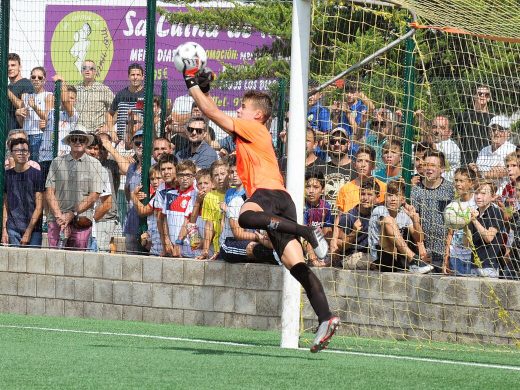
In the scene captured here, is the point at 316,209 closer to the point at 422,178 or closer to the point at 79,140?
the point at 422,178

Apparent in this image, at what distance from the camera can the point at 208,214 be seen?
14211 millimetres

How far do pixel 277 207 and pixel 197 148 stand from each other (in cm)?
478

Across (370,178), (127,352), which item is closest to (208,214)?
(370,178)

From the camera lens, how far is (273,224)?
9.74m

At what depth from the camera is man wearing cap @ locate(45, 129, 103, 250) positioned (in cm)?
1515

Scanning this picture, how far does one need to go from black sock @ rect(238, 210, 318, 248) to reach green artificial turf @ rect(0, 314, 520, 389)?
98cm

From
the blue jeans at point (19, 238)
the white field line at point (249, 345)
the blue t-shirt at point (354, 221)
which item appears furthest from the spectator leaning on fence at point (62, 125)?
the blue t-shirt at point (354, 221)

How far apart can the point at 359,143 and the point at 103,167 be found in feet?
12.7

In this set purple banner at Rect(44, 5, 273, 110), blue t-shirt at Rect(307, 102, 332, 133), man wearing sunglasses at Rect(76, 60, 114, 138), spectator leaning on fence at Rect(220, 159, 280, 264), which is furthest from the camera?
purple banner at Rect(44, 5, 273, 110)

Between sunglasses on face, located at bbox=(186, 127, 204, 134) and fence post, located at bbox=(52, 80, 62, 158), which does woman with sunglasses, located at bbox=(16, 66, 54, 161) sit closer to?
fence post, located at bbox=(52, 80, 62, 158)

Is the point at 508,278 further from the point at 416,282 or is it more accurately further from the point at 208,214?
the point at 208,214

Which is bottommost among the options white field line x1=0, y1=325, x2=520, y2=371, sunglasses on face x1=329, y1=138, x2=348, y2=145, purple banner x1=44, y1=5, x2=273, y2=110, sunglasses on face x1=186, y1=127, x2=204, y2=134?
white field line x1=0, y1=325, x2=520, y2=371

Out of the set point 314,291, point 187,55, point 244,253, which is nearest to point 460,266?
point 244,253

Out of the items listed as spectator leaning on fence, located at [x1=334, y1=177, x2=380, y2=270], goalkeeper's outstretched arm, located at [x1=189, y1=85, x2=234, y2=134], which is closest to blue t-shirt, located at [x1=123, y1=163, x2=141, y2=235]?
spectator leaning on fence, located at [x1=334, y1=177, x2=380, y2=270]
